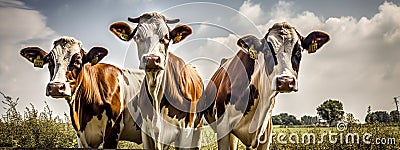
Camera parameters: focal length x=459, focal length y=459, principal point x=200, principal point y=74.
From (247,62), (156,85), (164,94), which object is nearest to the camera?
(156,85)

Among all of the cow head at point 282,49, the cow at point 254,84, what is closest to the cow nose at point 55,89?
the cow at point 254,84

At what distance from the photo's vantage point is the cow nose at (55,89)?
372cm

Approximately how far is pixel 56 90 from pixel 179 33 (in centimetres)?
110

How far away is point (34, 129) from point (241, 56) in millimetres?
4561

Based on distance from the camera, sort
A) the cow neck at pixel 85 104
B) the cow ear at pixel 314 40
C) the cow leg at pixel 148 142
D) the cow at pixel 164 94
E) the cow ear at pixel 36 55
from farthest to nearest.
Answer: the cow ear at pixel 36 55 → the cow neck at pixel 85 104 → the cow leg at pixel 148 142 → the cow ear at pixel 314 40 → the cow at pixel 164 94

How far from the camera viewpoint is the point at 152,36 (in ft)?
11.3

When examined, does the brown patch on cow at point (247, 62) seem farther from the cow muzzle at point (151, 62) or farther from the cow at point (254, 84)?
the cow muzzle at point (151, 62)

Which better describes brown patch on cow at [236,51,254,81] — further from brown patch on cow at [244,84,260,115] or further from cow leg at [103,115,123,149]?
cow leg at [103,115,123,149]

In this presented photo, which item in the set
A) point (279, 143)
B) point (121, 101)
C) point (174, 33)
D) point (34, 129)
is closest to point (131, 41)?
point (174, 33)

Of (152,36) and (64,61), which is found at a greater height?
(152,36)

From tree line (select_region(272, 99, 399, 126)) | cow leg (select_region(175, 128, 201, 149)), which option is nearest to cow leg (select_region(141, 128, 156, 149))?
cow leg (select_region(175, 128, 201, 149))

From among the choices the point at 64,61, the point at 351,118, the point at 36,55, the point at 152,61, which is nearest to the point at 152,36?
the point at 152,61

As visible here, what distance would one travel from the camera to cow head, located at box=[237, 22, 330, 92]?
10.6ft

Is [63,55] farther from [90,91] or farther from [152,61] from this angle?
[152,61]
